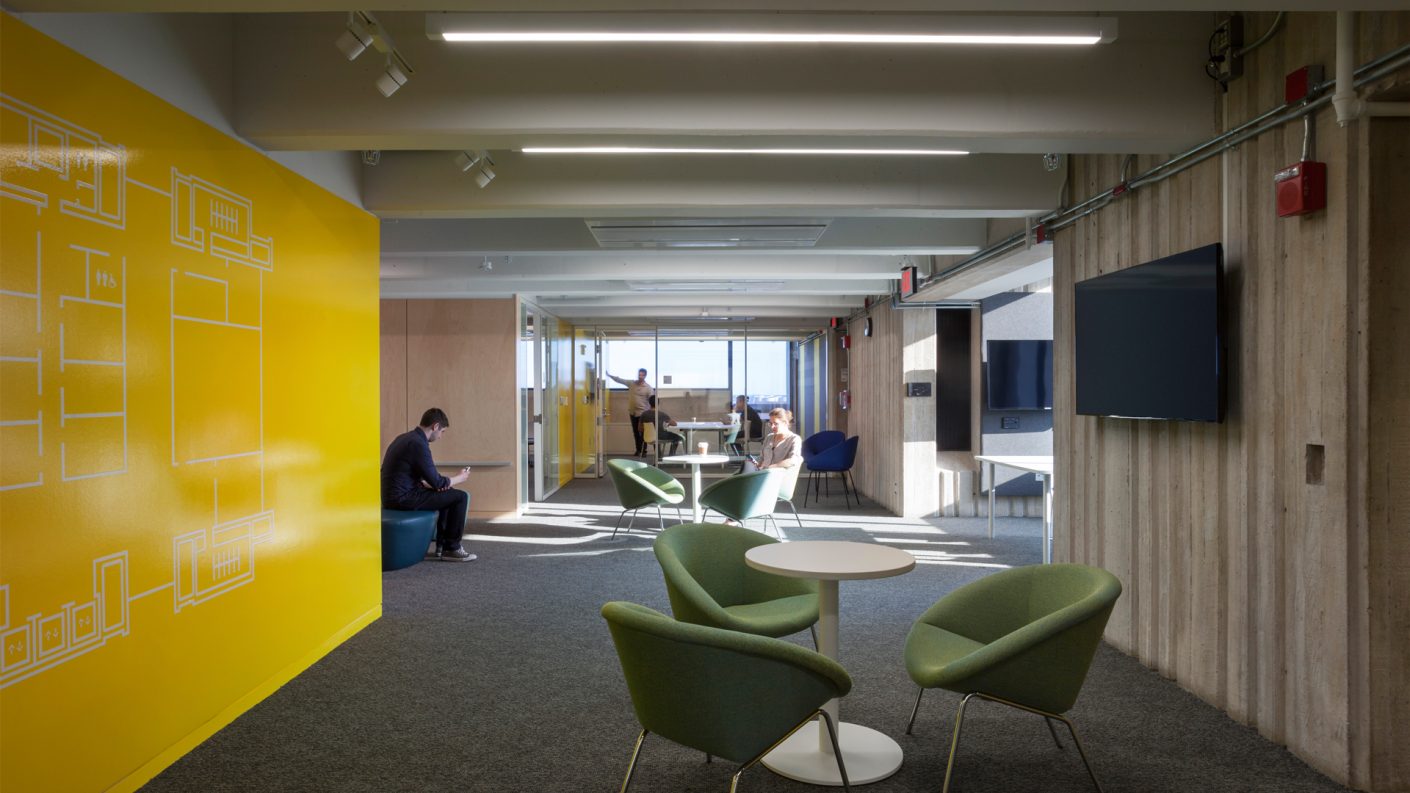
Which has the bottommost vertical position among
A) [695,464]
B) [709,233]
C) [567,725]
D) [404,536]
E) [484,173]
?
[567,725]

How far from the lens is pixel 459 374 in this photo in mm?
10359

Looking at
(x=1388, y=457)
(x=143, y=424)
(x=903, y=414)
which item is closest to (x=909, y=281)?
(x=903, y=414)

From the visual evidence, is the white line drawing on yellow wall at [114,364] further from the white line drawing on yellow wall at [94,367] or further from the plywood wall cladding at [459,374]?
the plywood wall cladding at [459,374]

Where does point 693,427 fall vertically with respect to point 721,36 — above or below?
below

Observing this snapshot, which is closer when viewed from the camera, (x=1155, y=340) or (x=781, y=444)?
(x=1155, y=340)

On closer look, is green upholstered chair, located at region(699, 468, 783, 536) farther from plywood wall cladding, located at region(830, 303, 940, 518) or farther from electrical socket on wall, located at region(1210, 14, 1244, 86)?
electrical socket on wall, located at region(1210, 14, 1244, 86)

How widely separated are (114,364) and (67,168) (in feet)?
2.23

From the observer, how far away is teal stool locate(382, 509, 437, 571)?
712cm

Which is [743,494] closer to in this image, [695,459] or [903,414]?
[695,459]

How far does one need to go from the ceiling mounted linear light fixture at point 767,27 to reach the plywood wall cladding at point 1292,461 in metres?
1.02

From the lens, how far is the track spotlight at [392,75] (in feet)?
11.8

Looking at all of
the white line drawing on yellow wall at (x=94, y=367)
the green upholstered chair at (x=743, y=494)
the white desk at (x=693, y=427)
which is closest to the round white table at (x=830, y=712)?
the white line drawing on yellow wall at (x=94, y=367)

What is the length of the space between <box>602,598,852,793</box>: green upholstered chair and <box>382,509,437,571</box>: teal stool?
5029 mm

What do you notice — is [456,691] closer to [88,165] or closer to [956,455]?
[88,165]
